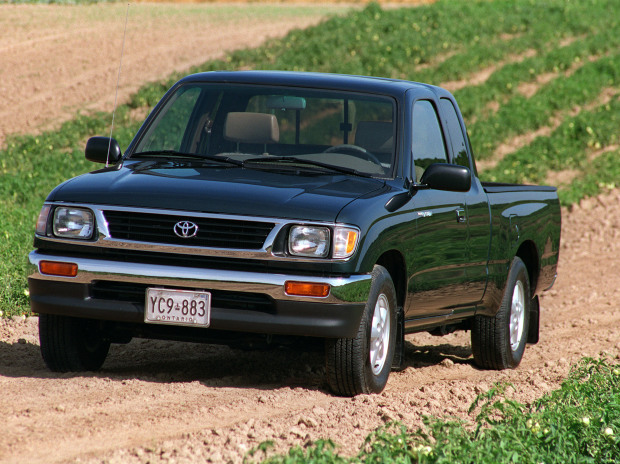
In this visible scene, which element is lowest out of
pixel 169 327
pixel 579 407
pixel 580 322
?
pixel 580 322

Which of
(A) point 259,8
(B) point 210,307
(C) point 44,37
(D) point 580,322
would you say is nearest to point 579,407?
(B) point 210,307

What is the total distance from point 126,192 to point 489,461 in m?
2.48

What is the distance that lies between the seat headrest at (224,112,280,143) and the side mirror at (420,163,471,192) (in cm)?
101

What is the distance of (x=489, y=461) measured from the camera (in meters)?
4.77

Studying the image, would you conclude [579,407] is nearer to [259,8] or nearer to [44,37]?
[44,37]

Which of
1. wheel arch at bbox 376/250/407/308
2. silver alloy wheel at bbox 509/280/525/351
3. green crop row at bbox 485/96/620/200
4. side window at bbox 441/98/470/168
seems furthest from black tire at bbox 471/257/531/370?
green crop row at bbox 485/96/620/200

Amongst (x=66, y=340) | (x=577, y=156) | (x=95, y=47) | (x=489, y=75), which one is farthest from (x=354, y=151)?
(x=489, y=75)

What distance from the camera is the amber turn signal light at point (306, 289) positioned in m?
5.60

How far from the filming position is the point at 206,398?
18.6 feet

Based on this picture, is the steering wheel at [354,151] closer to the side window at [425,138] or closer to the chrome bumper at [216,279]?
the side window at [425,138]

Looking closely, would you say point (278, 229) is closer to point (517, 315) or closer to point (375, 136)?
point (375, 136)

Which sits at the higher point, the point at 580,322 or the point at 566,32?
the point at 566,32

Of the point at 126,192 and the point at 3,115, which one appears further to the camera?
the point at 3,115

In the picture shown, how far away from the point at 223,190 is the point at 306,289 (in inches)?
29.2
